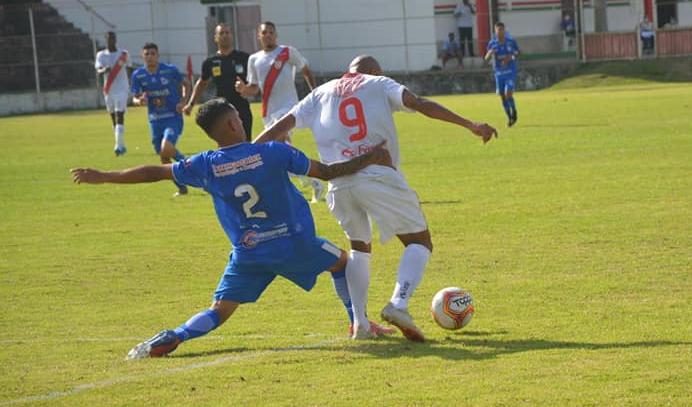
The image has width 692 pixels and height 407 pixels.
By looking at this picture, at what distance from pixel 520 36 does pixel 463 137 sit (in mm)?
25550

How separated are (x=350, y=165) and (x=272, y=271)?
84 centimetres

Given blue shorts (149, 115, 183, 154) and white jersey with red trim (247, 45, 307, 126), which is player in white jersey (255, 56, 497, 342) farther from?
blue shorts (149, 115, 183, 154)

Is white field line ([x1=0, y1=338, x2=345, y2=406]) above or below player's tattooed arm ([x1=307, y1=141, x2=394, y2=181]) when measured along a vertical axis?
below

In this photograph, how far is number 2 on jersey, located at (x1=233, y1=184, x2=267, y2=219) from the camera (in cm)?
814

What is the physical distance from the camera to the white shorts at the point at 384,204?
8.58 metres

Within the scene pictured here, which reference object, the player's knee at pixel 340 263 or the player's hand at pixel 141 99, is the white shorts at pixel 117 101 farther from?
the player's knee at pixel 340 263

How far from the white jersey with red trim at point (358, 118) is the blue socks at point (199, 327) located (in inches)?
47.2

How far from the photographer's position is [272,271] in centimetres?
840

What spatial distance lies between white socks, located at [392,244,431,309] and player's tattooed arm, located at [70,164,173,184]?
1.61 meters

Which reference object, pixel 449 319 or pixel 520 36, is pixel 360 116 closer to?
pixel 449 319

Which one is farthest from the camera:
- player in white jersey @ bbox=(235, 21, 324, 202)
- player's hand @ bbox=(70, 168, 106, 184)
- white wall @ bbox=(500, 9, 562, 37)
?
white wall @ bbox=(500, 9, 562, 37)

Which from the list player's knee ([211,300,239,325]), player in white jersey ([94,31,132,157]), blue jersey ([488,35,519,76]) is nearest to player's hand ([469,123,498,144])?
player's knee ([211,300,239,325])

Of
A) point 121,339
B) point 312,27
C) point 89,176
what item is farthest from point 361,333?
point 312,27

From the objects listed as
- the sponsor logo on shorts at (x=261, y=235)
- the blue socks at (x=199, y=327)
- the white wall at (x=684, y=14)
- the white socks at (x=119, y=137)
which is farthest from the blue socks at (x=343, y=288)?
the white wall at (x=684, y=14)
